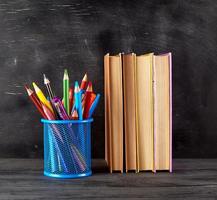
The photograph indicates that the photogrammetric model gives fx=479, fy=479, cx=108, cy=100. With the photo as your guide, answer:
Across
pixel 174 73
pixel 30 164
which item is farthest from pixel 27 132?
pixel 174 73

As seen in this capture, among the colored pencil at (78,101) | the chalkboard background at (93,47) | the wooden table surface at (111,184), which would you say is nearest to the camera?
the wooden table surface at (111,184)

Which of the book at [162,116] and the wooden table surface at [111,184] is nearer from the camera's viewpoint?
the wooden table surface at [111,184]

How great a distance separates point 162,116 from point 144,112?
0.13ft

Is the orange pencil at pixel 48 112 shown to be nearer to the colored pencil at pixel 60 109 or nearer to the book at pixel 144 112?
the colored pencil at pixel 60 109

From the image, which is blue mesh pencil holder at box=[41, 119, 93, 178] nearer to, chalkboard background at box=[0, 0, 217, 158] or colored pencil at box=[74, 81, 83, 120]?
colored pencil at box=[74, 81, 83, 120]

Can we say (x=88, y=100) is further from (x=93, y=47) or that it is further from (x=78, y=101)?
(x=93, y=47)

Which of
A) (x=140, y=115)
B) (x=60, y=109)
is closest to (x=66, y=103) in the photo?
(x=60, y=109)

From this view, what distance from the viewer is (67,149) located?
0.94 meters

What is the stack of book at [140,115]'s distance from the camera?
988 millimetres

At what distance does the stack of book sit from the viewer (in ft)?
3.24

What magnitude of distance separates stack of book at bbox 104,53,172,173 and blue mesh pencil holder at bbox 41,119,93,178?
2.6 inches

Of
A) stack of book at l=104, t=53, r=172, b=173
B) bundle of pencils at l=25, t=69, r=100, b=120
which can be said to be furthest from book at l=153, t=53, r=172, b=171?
bundle of pencils at l=25, t=69, r=100, b=120

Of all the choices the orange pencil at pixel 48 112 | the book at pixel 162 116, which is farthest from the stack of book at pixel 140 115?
the orange pencil at pixel 48 112

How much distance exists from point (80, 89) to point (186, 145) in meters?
0.35
